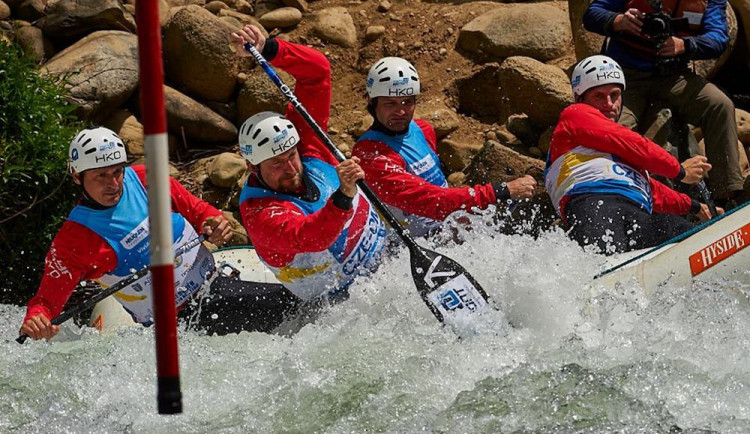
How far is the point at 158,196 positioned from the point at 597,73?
13.8 ft

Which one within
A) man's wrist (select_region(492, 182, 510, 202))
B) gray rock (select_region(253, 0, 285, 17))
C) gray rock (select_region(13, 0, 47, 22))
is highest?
man's wrist (select_region(492, 182, 510, 202))

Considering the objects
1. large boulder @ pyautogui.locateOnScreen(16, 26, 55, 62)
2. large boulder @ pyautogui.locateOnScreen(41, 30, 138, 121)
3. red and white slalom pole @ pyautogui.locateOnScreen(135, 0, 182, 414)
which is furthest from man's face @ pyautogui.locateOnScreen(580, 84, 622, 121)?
large boulder @ pyautogui.locateOnScreen(16, 26, 55, 62)

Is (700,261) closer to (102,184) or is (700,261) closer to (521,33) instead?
(102,184)

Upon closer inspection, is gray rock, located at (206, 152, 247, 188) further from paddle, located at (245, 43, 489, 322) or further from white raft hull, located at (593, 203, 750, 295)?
white raft hull, located at (593, 203, 750, 295)

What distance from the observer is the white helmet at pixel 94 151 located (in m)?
6.53

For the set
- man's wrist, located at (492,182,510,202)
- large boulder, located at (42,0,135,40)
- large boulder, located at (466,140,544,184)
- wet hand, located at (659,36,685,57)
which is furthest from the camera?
large boulder, located at (42,0,135,40)

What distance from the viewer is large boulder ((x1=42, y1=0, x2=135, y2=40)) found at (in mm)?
9617

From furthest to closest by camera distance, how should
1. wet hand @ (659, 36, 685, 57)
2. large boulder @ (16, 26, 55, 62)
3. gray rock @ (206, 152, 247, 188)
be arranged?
1. large boulder @ (16, 26, 55, 62)
2. gray rock @ (206, 152, 247, 188)
3. wet hand @ (659, 36, 685, 57)

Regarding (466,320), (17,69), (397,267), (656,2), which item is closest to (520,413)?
(466,320)

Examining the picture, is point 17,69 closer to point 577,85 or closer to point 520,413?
point 577,85

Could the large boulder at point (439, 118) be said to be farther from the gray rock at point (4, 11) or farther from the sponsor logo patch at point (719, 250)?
the sponsor logo patch at point (719, 250)

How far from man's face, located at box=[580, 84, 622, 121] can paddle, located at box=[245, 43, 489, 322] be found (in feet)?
4.91

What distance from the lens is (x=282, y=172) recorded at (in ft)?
20.7

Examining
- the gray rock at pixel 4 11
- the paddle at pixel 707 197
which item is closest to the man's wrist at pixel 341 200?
the paddle at pixel 707 197
